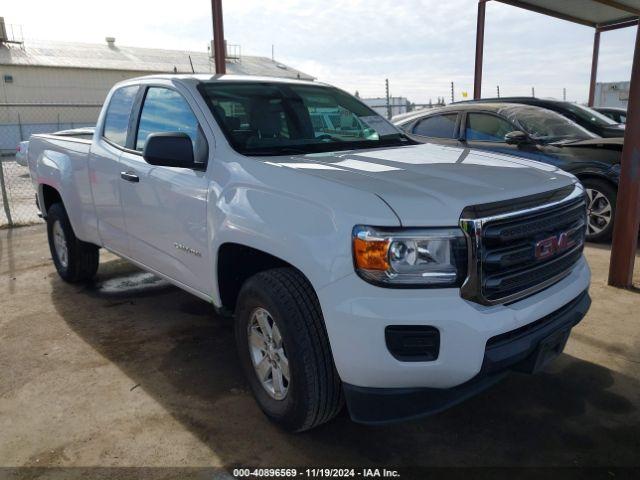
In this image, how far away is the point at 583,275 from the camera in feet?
9.58

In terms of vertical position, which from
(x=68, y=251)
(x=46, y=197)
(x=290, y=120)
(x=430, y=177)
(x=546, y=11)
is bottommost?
(x=68, y=251)

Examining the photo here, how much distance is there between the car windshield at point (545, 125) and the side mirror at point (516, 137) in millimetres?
117

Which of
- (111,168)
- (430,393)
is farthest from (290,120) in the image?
(430,393)

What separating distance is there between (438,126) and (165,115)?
4.74 m

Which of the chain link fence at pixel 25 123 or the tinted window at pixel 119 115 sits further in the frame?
the chain link fence at pixel 25 123

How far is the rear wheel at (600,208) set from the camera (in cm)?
618

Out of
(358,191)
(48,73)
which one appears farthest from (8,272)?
(48,73)

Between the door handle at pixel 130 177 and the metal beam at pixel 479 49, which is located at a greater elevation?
the metal beam at pixel 479 49

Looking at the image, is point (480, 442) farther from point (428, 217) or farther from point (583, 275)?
point (428, 217)

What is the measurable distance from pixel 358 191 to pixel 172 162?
4.17ft

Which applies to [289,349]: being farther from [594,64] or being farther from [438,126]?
[594,64]

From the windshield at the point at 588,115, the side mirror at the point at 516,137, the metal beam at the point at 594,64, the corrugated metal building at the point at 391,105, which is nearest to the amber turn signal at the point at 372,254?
the side mirror at the point at 516,137

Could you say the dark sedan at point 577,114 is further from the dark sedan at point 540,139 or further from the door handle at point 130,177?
the door handle at point 130,177

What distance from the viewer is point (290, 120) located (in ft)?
11.4
